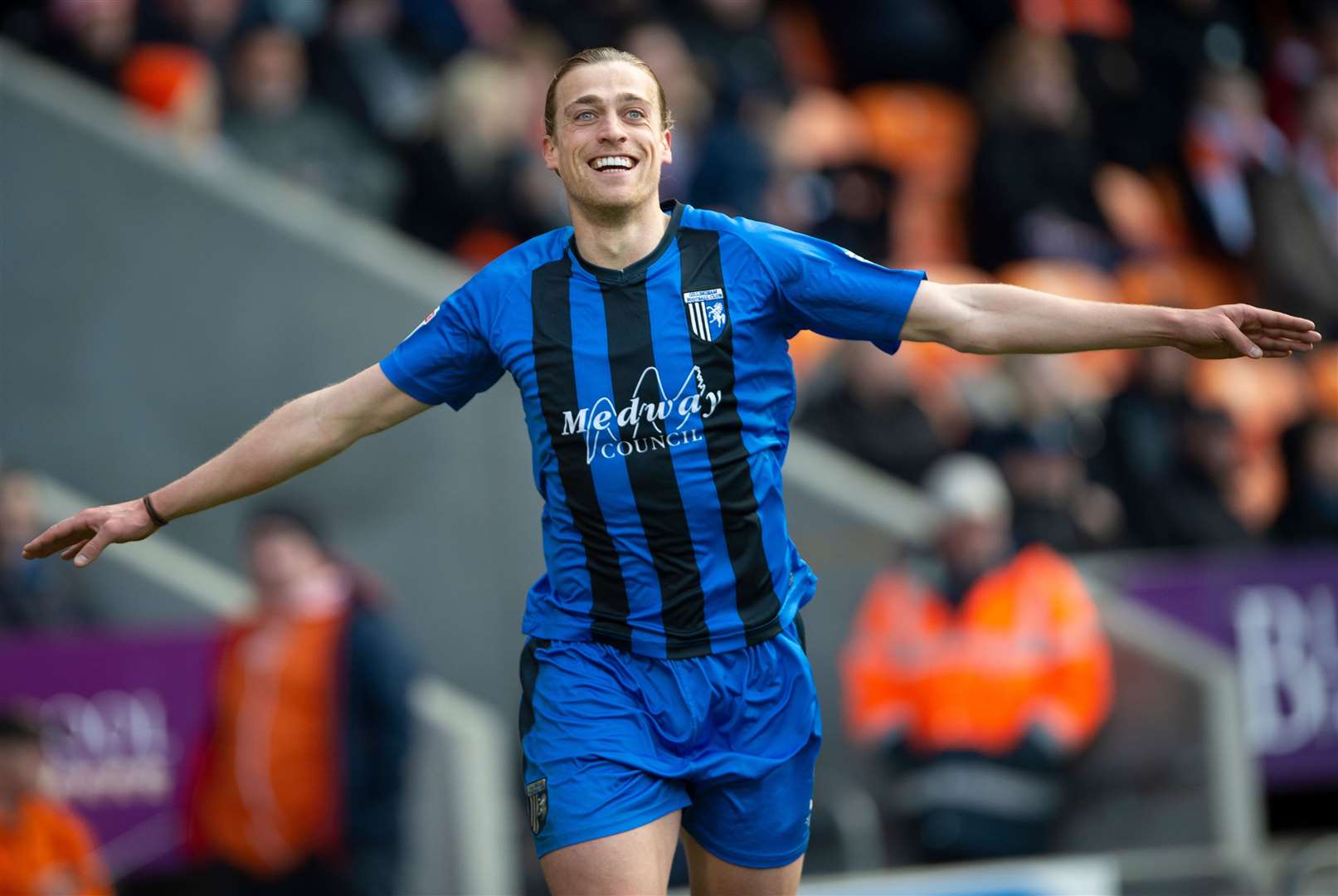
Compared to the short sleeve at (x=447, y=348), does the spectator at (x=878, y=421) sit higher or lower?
higher

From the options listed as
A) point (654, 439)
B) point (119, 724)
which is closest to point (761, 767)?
point (654, 439)

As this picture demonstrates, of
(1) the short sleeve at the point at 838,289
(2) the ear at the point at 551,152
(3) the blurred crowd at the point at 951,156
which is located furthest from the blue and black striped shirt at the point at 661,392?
(3) the blurred crowd at the point at 951,156

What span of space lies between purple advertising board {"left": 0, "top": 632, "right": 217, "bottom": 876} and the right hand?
4.05 m

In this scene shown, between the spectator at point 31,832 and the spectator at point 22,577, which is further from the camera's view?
the spectator at point 22,577

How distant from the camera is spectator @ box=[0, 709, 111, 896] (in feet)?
26.5

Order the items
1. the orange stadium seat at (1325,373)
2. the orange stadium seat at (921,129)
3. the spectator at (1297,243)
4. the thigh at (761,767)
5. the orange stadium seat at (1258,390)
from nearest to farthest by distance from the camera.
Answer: the thigh at (761,767), the orange stadium seat at (1258,390), the orange stadium seat at (1325,373), the spectator at (1297,243), the orange stadium seat at (921,129)

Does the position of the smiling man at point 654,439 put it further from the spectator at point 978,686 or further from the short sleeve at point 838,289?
the spectator at point 978,686

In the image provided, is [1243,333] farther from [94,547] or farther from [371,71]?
[371,71]

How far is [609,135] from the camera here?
4.50m

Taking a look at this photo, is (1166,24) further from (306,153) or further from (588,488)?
(588,488)

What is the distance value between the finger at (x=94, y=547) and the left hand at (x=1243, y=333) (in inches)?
102

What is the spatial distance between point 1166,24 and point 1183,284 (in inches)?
106

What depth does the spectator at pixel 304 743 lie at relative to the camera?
864cm

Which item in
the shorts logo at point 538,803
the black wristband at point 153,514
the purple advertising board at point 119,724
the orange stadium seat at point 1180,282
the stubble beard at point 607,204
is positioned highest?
the orange stadium seat at point 1180,282
